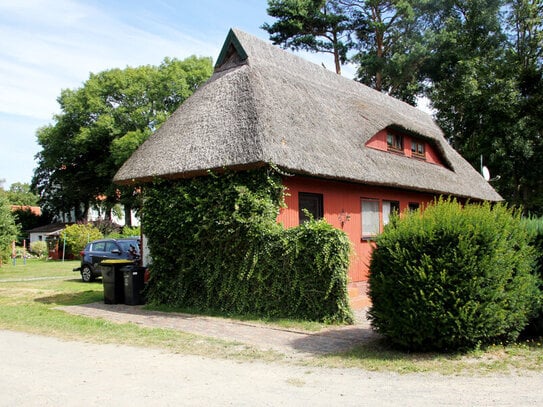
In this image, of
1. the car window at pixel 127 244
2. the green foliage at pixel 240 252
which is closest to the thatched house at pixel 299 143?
the green foliage at pixel 240 252

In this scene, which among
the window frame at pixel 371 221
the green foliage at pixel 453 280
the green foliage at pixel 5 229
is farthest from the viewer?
the green foliage at pixel 5 229

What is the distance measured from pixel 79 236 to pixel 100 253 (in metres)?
16.8

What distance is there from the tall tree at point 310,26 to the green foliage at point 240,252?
85.1ft

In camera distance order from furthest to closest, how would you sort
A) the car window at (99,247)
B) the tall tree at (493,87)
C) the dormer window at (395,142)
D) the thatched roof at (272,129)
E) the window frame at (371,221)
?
the tall tree at (493,87)
the car window at (99,247)
the dormer window at (395,142)
the window frame at (371,221)
the thatched roof at (272,129)

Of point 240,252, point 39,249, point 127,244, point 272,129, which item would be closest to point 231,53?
point 272,129

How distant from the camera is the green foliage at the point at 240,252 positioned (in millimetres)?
9586

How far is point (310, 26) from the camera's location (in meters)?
35.6

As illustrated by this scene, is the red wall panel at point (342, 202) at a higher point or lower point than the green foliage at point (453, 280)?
higher

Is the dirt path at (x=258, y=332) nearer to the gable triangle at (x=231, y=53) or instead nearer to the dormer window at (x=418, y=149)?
the gable triangle at (x=231, y=53)

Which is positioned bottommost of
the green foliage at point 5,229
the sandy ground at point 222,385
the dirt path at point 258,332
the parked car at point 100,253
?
the dirt path at point 258,332

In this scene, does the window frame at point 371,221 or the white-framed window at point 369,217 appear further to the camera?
the white-framed window at point 369,217

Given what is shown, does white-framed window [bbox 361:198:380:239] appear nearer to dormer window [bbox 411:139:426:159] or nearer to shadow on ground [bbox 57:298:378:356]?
dormer window [bbox 411:139:426:159]

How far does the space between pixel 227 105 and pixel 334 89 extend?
6.74m

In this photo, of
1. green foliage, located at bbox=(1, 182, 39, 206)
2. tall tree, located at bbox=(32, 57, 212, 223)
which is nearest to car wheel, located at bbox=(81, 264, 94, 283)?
tall tree, located at bbox=(32, 57, 212, 223)
